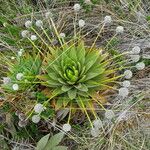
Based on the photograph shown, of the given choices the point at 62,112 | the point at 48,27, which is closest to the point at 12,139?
the point at 62,112

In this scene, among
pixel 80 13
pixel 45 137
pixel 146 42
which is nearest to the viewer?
pixel 45 137

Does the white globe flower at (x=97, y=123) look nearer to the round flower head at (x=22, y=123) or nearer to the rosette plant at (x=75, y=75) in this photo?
the rosette plant at (x=75, y=75)

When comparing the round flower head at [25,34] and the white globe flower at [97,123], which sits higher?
the round flower head at [25,34]

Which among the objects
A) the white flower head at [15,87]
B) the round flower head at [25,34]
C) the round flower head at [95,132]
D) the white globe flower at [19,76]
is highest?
the round flower head at [25,34]

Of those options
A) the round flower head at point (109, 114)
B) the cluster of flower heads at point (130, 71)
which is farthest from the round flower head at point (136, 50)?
the round flower head at point (109, 114)

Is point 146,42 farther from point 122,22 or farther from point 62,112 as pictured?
point 62,112
